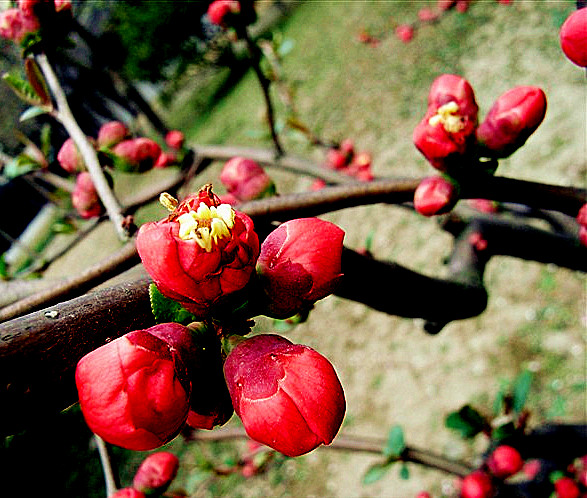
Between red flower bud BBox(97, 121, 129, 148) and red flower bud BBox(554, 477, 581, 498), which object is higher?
red flower bud BBox(97, 121, 129, 148)

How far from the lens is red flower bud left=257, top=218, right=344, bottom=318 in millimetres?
439

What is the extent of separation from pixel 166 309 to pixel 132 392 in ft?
0.34

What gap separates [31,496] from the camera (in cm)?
313

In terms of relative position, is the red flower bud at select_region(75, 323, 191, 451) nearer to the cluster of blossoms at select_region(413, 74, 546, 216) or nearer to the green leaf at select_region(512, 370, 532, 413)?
the cluster of blossoms at select_region(413, 74, 546, 216)

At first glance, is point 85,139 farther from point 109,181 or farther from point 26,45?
point 26,45

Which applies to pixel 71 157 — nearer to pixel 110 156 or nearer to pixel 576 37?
pixel 110 156

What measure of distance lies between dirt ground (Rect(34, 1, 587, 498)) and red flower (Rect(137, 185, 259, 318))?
186 cm

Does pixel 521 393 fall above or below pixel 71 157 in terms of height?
below

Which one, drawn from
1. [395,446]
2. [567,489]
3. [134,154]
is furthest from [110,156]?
[567,489]

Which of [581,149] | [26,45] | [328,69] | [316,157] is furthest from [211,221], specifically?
[328,69]

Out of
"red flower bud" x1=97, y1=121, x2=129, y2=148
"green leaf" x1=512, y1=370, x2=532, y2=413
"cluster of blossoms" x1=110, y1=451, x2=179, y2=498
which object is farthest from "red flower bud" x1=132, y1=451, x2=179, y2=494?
"green leaf" x1=512, y1=370, x2=532, y2=413

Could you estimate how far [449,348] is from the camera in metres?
2.80

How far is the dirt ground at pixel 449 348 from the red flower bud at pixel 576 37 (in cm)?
171

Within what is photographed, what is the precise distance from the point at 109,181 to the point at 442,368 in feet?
7.36
